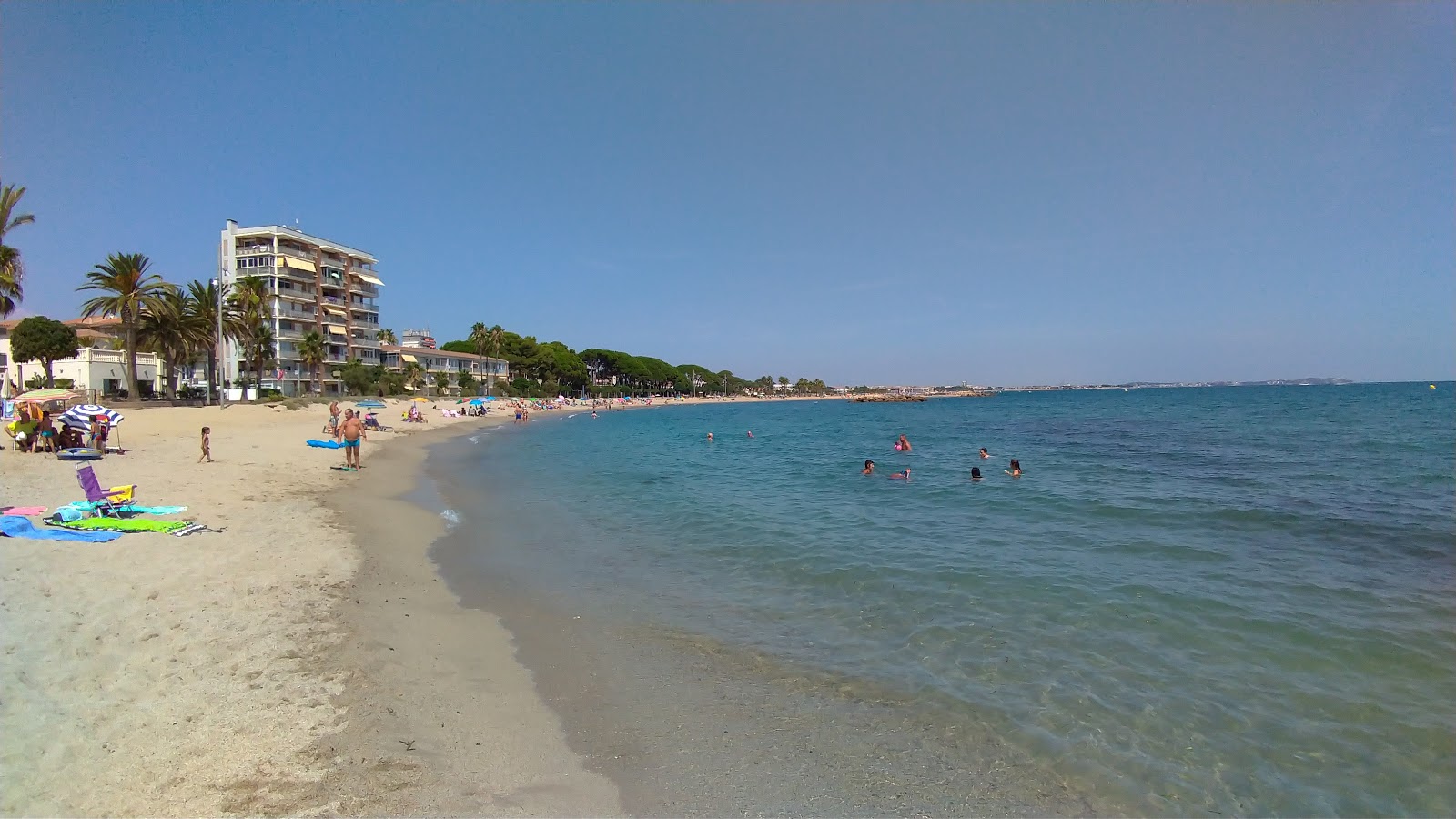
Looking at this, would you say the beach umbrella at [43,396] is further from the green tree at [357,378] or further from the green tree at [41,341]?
the green tree at [357,378]

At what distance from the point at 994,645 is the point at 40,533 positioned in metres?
12.1

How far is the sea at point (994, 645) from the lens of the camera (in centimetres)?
461

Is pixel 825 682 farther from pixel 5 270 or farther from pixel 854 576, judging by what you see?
pixel 5 270

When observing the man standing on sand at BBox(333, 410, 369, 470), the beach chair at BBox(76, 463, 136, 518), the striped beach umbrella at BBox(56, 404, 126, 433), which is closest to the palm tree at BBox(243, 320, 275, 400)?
the striped beach umbrella at BBox(56, 404, 126, 433)

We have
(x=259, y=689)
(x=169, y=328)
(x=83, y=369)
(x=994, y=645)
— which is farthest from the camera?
(x=83, y=369)

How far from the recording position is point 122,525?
30.5 feet

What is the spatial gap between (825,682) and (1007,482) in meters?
15.6

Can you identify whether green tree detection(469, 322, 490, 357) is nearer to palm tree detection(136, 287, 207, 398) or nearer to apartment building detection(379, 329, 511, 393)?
apartment building detection(379, 329, 511, 393)

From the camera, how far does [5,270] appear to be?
100ft

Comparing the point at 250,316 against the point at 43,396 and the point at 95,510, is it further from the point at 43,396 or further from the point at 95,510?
the point at 95,510

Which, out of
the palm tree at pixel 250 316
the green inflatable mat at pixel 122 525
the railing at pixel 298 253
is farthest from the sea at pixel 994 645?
the railing at pixel 298 253

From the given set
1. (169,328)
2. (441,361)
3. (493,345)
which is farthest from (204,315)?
(493,345)

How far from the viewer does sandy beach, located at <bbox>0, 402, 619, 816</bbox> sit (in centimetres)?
389

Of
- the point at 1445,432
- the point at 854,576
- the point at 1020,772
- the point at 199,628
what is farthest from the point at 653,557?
the point at 1445,432
